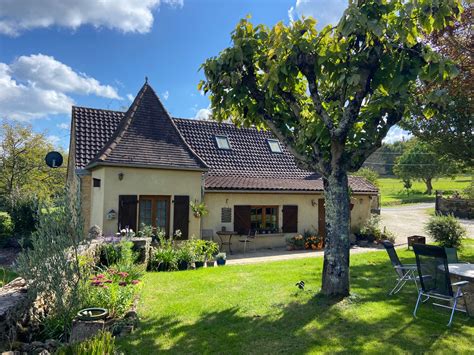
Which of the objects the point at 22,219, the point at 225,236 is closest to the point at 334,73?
the point at 225,236

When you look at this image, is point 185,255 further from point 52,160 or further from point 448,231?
point 448,231

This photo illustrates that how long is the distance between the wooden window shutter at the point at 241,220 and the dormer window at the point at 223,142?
3946 millimetres

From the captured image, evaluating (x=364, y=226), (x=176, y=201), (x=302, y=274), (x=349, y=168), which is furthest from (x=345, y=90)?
(x=364, y=226)

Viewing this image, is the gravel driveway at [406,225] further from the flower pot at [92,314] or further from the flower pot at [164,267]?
the flower pot at [92,314]

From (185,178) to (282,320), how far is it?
8407 millimetres

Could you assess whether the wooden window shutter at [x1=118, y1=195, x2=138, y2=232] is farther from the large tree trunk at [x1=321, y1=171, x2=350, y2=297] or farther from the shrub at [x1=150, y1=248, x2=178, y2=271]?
the large tree trunk at [x1=321, y1=171, x2=350, y2=297]

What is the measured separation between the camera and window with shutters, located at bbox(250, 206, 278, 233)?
50.3 feet

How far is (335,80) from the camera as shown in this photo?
6.13 meters

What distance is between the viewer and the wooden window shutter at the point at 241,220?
580 inches

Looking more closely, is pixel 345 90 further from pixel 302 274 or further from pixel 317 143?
pixel 302 274

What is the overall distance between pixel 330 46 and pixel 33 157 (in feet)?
83.1

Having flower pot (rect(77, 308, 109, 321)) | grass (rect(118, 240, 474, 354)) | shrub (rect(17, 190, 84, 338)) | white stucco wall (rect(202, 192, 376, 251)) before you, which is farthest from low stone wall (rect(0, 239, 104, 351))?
white stucco wall (rect(202, 192, 376, 251))

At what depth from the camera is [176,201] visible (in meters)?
12.8

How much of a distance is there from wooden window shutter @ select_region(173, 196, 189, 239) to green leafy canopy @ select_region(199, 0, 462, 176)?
5856 mm
